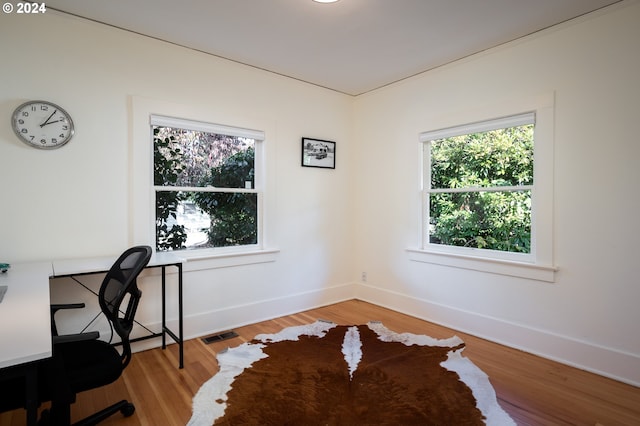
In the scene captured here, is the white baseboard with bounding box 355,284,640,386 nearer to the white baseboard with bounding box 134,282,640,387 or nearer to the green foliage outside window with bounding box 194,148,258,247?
the white baseboard with bounding box 134,282,640,387

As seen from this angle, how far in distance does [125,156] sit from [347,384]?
2473 mm

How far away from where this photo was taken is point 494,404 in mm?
2166

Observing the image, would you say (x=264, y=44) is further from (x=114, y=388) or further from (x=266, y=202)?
(x=114, y=388)

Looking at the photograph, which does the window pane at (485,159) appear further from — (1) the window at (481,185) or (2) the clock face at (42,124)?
(2) the clock face at (42,124)

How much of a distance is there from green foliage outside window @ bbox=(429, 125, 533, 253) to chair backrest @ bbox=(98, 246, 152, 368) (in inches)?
113

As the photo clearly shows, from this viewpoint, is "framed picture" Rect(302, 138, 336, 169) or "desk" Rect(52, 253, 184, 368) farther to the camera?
"framed picture" Rect(302, 138, 336, 169)

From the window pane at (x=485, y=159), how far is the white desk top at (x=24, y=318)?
3388 millimetres

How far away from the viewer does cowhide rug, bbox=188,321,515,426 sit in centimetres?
202

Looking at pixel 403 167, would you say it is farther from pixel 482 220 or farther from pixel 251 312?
pixel 251 312

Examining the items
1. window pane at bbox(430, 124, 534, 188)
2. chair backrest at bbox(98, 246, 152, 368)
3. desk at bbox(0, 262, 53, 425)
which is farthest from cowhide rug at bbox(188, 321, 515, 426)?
window pane at bbox(430, 124, 534, 188)

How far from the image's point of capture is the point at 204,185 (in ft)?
11.1

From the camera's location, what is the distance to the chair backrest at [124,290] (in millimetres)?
1764

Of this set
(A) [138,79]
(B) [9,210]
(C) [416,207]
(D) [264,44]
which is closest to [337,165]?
(C) [416,207]

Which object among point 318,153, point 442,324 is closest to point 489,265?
point 442,324
